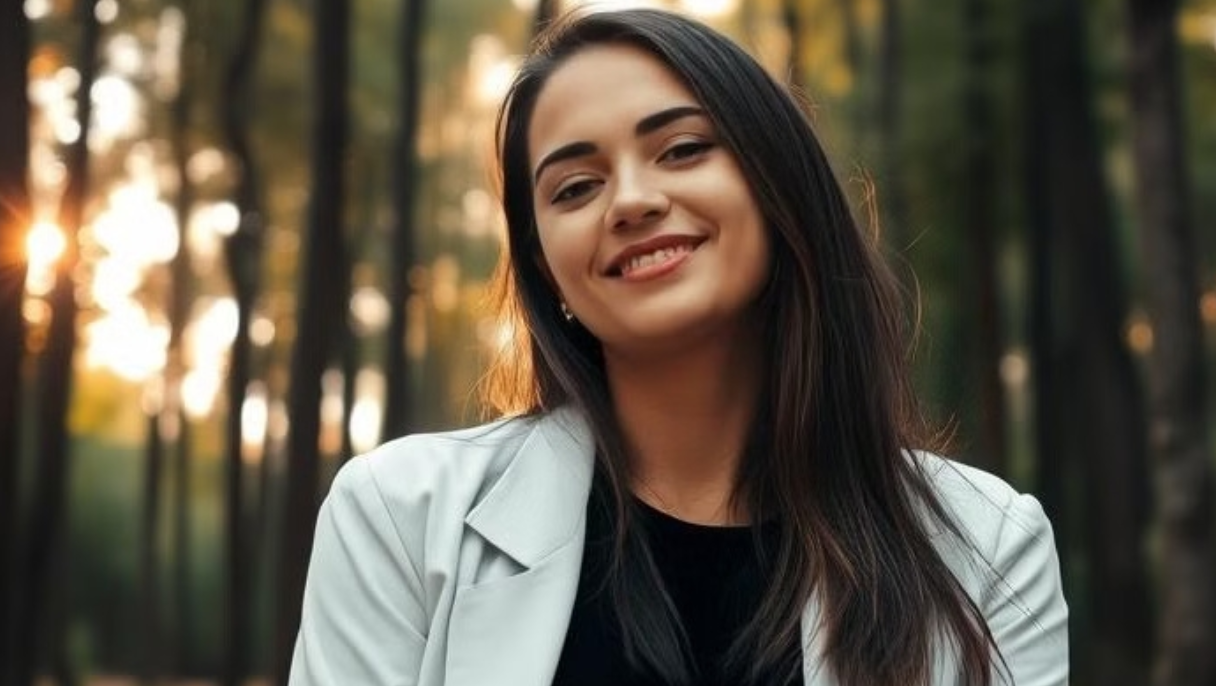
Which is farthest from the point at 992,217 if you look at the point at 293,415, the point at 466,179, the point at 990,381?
the point at 466,179

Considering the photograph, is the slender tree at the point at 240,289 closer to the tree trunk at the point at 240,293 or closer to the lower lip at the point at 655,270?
the tree trunk at the point at 240,293

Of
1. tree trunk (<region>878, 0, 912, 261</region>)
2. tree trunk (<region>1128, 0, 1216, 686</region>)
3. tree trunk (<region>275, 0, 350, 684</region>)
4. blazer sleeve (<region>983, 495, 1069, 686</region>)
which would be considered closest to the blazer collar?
blazer sleeve (<region>983, 495, 1069, 686</region>)

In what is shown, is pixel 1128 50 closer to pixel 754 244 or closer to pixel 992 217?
pixel 992 217

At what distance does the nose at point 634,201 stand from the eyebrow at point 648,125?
62 mm

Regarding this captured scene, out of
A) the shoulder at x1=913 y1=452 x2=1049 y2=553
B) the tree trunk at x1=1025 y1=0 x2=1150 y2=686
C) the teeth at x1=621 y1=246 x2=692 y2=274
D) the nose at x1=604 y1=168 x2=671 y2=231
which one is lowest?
the tree trunk at x1=1025 y1=0 x2=1150 y2=686

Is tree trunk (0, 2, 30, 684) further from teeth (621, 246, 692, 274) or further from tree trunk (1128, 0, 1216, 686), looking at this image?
teeth (621, 246, 692, 274)

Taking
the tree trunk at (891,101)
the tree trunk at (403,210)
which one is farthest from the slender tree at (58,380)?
the tree trunk at (891,101)

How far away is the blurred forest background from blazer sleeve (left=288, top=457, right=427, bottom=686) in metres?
6.90

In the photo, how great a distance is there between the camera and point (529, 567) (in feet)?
10.7

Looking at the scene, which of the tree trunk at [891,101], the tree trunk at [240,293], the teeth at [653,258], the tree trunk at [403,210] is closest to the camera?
the teeth at [653,258]

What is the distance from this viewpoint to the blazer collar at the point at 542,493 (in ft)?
10.7

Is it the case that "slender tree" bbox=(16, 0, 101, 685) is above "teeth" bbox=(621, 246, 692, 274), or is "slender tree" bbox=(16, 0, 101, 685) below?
below

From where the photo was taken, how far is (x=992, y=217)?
75.3ft

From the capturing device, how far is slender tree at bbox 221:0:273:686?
20.5 meters
